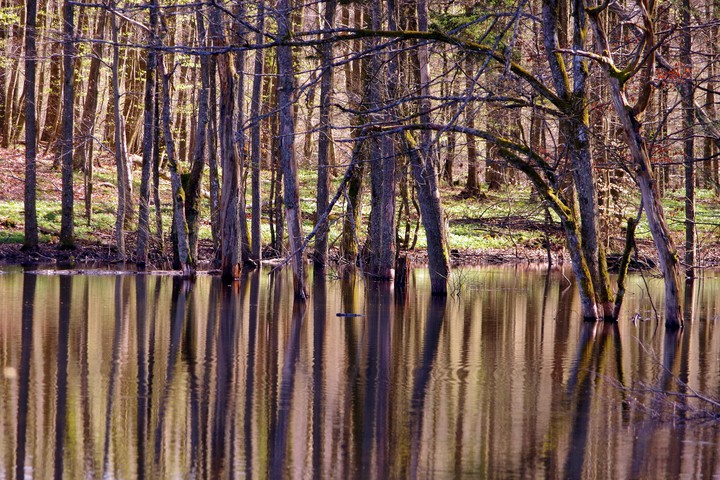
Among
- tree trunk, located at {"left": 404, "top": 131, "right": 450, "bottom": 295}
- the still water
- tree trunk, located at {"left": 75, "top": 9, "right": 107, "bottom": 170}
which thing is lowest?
the still water

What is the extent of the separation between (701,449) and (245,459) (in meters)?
3.81

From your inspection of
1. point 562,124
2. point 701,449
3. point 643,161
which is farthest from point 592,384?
point 562,124

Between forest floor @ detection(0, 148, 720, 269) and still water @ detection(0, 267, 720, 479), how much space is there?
1163 centimetres

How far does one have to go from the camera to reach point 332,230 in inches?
1449

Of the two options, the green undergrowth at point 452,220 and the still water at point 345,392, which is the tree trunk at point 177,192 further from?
the still water at point 345,392

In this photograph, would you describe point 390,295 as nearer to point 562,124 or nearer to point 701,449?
point 562,124

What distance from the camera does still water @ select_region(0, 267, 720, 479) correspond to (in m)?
7.61

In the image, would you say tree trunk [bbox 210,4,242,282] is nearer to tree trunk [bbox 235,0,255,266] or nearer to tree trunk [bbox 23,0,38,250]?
tree trunk [bbox 235,0,255,266]

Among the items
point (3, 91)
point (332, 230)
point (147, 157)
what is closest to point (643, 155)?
→ point (147, 157)

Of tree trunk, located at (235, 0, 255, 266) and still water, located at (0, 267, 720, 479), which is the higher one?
tree trunk, located at (235, 0, 255, 266)

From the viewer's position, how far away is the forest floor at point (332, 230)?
30.4 meters

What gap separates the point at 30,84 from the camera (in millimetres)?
30391

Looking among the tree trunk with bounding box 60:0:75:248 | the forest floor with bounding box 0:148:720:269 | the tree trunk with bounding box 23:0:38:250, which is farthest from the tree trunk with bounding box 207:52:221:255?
the tree trunk with bounding box 23:0:38:250

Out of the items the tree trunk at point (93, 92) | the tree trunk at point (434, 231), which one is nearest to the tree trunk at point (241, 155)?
the tree trunk at point (434, 231)
